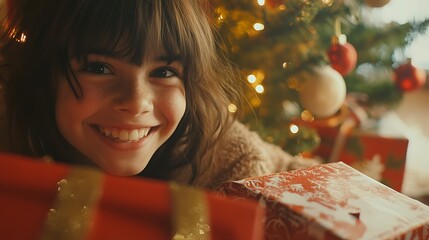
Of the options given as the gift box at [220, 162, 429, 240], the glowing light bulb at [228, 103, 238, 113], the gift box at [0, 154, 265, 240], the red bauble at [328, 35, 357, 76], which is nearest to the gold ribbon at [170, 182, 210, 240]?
the gift box at [0, 154, 265, 240]

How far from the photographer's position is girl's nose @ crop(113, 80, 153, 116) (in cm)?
60

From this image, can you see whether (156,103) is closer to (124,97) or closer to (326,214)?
(124,97)

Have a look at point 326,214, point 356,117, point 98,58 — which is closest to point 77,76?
Result: point 98,58

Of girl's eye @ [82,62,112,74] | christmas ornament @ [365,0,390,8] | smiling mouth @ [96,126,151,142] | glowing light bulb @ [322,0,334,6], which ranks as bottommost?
smiling mouth @ [96,126,151,142]

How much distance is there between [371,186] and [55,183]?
17.3 inches

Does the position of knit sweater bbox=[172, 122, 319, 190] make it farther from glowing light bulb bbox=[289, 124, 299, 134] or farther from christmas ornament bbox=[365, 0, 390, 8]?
christmas ornament bbox=[365, 0, 390, 8]

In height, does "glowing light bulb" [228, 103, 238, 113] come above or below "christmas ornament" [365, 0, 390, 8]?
below

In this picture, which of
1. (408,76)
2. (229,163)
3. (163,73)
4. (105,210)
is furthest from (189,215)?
(408,76)

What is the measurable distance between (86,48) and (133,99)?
10 centimetres

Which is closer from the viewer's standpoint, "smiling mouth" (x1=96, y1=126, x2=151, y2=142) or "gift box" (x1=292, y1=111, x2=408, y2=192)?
"smiling mouth" (x1=96, y1=126, x2=151, y2=142)

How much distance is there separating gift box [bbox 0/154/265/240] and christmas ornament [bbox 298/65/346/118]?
26.1 inches

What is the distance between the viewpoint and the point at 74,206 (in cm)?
40

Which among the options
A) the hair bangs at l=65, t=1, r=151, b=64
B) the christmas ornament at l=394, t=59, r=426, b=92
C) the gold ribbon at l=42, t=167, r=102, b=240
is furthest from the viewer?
the christmas ornament at l=394, t=59, r=426, b=92

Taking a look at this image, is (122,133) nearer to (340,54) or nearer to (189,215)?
(189,215)
